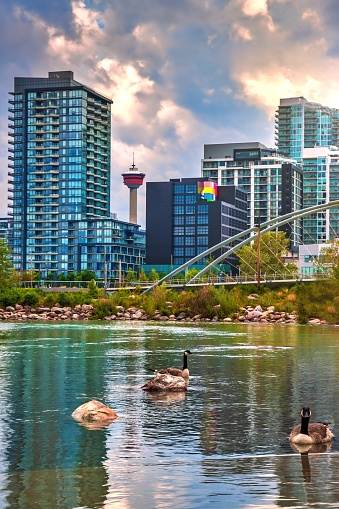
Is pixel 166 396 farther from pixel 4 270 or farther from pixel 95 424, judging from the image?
pixel 4 270

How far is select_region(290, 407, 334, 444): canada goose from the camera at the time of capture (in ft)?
59.5

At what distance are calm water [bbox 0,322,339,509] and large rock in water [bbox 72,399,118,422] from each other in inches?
10.6

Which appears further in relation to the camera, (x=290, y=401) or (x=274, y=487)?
(x=290, y=401)

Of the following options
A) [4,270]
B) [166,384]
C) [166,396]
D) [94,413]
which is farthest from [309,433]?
[4,270]

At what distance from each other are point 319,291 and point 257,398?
63.2 m

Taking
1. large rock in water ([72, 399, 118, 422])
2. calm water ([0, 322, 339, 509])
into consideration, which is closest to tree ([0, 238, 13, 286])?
calm water ([0, 322, 339, 509])

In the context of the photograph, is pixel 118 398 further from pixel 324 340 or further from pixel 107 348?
pixel 324 340

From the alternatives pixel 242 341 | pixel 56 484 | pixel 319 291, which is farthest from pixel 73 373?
pixel 319 291

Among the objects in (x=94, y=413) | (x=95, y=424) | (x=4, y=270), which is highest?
(x=4, y=270)

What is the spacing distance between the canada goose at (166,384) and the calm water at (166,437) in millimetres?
533

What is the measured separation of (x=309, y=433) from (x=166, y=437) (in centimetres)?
316

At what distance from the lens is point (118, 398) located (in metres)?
25.4

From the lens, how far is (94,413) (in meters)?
21.4

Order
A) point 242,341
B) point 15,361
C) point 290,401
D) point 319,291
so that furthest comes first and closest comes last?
point 319,291 < point 242,341 < point 15,361 < point 290,401
